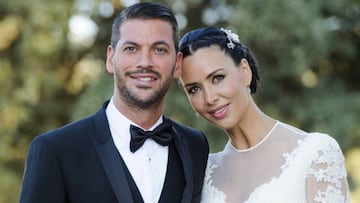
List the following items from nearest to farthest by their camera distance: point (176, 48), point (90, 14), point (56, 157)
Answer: point (56, 157), point (176, 48), point (90, 14)

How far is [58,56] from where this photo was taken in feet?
25.5

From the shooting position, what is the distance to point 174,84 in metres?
7.39

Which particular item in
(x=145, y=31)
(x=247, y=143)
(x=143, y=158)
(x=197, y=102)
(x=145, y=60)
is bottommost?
(x=247, y=143)

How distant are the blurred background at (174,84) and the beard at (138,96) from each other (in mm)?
3947

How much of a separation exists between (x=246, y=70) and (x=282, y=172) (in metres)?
→ 0.53

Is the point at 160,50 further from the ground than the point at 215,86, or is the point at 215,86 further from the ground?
the point at 160,50

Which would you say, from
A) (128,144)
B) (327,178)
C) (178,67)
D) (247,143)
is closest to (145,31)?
(178,67)

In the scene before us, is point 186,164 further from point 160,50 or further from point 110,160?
point 160,50

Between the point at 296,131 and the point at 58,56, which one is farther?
the point at 58,56

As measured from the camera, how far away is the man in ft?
9.36

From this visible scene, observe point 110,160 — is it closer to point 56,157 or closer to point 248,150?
point 56,157

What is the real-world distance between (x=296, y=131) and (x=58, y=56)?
4800 millimetres

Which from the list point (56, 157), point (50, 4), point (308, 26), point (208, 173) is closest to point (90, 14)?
A: point (50, 4)

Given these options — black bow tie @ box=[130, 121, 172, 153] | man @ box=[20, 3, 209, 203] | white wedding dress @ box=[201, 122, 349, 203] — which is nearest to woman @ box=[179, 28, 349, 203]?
white wedding dress @ box=[201, 122, 349, 203]
